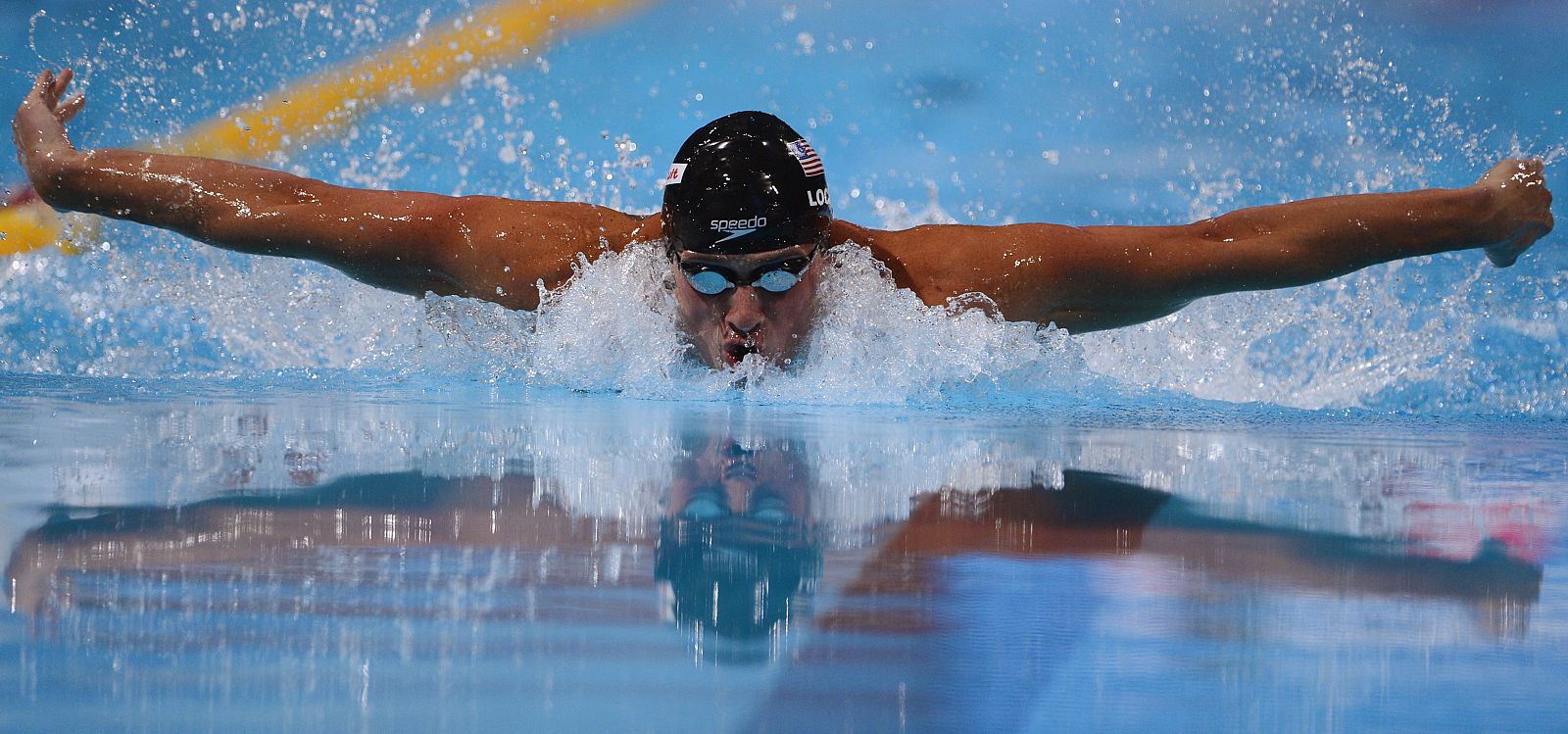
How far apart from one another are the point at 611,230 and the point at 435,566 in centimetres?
195

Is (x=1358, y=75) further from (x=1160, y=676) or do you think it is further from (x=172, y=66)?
(x=1160, y=676)

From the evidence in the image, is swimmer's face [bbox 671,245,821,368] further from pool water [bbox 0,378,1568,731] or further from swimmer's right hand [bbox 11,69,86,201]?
swimmer's right hand [bbox 11,69,86,201]

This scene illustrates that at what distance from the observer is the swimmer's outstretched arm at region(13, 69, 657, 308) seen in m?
2.61

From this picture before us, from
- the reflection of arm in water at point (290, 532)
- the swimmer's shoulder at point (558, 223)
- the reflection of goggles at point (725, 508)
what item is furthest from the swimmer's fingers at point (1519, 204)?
the reflection of arm in water at point (290, 532)

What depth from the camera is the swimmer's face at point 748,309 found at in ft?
8.34

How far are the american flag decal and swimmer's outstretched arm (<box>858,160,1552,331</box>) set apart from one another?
26 cm

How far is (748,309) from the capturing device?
8.48 ft

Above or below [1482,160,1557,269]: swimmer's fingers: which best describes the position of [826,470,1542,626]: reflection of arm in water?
below

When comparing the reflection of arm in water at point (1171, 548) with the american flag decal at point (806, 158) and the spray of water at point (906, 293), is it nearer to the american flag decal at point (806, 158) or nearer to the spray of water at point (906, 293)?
the spray of water at point (906, 293)

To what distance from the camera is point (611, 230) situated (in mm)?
2785

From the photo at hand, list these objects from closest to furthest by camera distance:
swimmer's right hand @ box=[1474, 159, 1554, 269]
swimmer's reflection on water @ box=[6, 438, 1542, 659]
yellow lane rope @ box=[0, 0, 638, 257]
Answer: swimmer's reflection on water @ box=[6, 438, 1542, 659] < swimmer's right hand @ box=[1474, 159, 1554, 269] < yellow lane rope @ box=[0, 0, 638, 257]

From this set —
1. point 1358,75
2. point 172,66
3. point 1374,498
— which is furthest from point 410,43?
point 1374,498

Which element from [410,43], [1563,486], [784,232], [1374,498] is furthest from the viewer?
[410,43]

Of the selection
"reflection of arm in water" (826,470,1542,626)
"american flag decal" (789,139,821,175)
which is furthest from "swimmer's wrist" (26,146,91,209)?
"reflection of arm in water" (826,470,1542,626)
